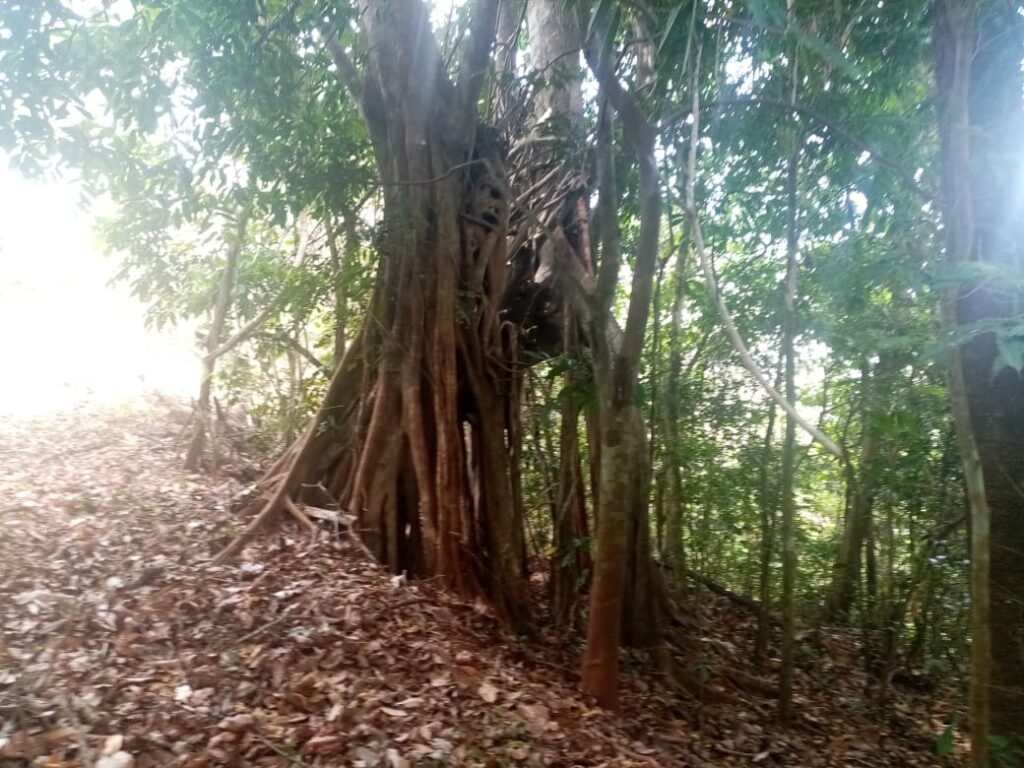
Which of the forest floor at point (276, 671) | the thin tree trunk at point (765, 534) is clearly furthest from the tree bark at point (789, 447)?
the thin tree trunk at point (765, 534)

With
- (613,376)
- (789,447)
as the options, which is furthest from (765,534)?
(613,376)

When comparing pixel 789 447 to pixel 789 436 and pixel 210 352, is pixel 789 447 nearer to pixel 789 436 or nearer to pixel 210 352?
pixel 789 436

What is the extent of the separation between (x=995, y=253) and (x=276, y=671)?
174 inches

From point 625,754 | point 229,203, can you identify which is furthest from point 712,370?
point 229,203

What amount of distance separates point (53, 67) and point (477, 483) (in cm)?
401

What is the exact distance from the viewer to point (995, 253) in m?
4.31

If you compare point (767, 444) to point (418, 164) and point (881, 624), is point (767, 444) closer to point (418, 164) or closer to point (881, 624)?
point (881, 624)

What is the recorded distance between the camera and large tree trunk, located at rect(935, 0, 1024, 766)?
4.06 m

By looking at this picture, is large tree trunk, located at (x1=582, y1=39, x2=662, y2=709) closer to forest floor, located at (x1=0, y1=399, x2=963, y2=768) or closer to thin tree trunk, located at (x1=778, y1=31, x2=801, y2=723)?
forest floor, located at (x1=0, y1=399, x2=963, y2=768)

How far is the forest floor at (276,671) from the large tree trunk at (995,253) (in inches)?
70.1

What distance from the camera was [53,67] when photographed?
4.69 m

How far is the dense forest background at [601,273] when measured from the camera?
455cm

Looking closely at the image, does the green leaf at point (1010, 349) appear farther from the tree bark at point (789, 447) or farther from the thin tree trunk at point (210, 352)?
the thin tree trunk at point (210, 352)

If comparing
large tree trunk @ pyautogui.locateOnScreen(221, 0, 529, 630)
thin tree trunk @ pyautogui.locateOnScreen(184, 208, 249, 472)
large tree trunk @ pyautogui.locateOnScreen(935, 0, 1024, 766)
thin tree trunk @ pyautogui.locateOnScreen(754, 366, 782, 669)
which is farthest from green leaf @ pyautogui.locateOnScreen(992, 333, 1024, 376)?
thin tree trunk @ pyautogui.locateOnScreen(184, 208, 249, 472)
